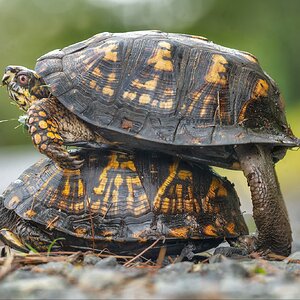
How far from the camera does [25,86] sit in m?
5.98

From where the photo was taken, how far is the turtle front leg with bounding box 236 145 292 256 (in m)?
5.60

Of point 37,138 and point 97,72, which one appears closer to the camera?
point 37,138

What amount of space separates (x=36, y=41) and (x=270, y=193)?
42698 mm

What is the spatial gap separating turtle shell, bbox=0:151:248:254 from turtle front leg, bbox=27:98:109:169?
23 cm

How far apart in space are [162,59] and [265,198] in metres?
1.50

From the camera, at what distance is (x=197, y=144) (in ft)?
17.2

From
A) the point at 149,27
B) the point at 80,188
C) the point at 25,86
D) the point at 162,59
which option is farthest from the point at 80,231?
the point at 149,27

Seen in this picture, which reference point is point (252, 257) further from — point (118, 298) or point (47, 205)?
point (118, 298)

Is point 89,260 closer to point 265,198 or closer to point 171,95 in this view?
point 171,95

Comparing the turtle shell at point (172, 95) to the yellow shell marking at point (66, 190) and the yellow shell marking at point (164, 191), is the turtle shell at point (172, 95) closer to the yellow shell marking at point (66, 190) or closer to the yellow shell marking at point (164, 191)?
the yellow shell marking at point (164, 191)

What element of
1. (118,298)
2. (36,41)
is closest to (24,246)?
(118,298)

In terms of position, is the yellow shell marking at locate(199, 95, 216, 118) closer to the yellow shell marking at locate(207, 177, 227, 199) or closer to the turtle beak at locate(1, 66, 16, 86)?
the yellow shell marking at locate(207, 177, 227, 199)

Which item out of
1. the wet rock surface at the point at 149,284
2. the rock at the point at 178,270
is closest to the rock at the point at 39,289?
the wet rock surface at the point at 149,284

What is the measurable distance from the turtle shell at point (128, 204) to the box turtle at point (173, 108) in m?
0.21
